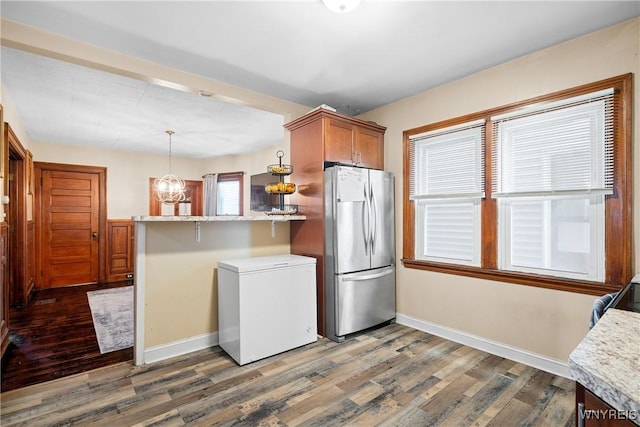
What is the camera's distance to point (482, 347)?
281cm

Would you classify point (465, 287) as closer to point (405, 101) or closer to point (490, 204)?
point (490, 204)

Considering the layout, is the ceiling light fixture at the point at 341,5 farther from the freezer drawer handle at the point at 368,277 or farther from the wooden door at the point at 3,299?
the wooden door at the point at 3,299

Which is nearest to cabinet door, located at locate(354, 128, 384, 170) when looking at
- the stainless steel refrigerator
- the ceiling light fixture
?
the stainless steel refrigerator

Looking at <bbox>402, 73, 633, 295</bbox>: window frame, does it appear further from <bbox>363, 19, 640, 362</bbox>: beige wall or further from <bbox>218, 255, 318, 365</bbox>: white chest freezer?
<bbox>218, 255, 318, 365</bbox>: white chest freezer

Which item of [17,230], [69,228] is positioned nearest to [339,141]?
[17,230]

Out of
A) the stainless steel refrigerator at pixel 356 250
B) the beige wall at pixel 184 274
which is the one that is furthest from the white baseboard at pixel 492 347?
the beige wall at pixel 184 274

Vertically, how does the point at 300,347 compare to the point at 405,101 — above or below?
below

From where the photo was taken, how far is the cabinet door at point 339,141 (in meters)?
3.15

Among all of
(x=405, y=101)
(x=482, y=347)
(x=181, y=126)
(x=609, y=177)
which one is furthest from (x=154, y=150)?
(x=609, y=177)

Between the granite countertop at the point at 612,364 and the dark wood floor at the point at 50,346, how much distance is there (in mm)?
3065

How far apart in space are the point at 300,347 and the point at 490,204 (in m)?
2.16

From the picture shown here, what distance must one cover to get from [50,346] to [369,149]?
3.69 m

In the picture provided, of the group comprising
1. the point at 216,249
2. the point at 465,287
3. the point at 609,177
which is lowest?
the point at 465,287

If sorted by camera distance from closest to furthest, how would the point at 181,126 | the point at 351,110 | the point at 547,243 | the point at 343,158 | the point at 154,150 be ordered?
the point at 547,243
the point at 343,158
the point at 351,110
the point at 181,126
the point at 154,150
